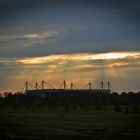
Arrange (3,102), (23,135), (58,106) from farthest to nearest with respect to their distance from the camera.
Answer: (3,102) → (58,106) → (23,135)

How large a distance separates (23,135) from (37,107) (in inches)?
3215

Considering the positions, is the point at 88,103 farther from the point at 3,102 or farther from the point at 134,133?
the point at 134,133

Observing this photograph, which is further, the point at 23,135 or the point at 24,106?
the point at 24,106

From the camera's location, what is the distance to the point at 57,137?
44812 millimetres

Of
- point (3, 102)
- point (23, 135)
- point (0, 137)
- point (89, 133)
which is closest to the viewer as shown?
point (0, 137)

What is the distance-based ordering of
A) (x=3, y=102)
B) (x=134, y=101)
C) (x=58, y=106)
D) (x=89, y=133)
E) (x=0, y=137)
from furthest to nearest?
(x=134, y=101) < (x=3, y=102) < (x=58, y=106) < (x=89, y=133) < (x=0, y=137)

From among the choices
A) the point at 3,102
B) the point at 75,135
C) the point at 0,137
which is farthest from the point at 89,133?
the point at 3,102

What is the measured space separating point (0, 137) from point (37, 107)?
279 ft

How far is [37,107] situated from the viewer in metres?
128

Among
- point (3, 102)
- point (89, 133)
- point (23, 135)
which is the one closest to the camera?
point (23, 135)

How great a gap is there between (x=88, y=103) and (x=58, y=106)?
8.81 meters

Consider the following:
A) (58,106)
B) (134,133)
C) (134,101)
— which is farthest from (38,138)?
(134,101)

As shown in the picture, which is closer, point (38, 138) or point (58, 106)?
point (38, 138)

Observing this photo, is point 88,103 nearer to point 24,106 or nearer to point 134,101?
point 24,106
